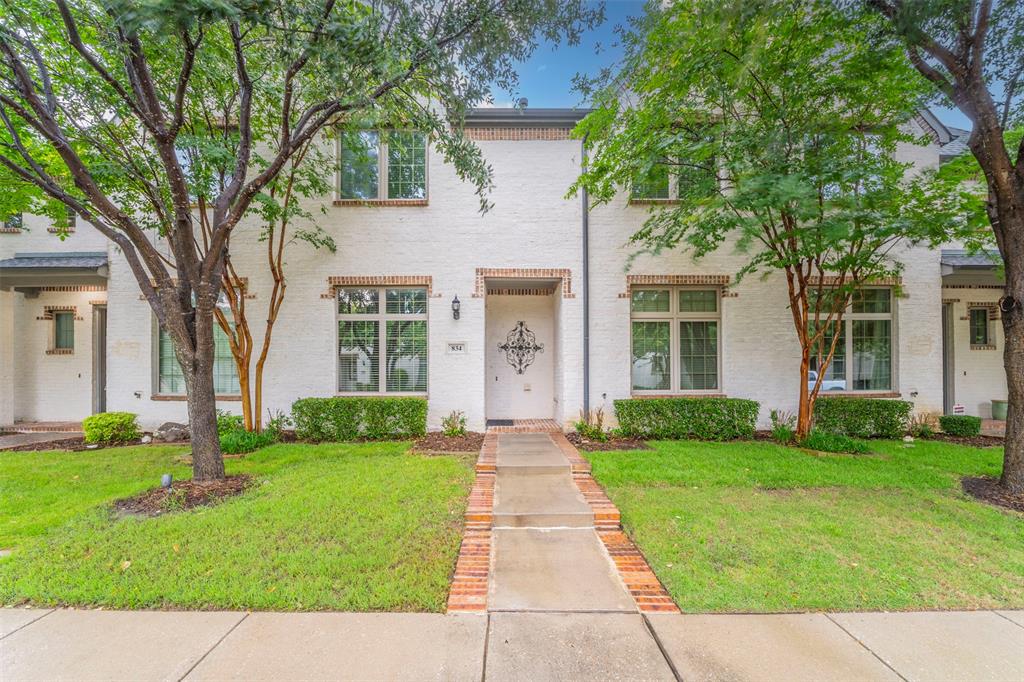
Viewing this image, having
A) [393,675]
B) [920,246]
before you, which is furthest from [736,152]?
[393,675]

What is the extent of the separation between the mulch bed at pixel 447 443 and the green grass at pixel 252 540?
32.3 inches

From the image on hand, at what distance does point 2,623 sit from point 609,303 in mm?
7390

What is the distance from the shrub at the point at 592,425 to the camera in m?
6.85

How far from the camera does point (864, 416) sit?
280 inches

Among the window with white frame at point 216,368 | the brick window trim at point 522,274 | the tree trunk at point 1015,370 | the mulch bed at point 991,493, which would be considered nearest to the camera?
the mulch bed at point 991,493

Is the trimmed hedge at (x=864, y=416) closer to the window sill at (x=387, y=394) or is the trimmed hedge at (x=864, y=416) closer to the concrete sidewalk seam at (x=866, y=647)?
the concrete sidewalk seam at (x=866, y=647)

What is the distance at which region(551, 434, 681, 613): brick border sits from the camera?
2.64 meters

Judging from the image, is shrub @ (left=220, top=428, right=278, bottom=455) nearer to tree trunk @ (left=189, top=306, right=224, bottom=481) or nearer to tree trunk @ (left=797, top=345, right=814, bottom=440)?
tree trunk @ (left=189, top=306, right=224, bottom=481)

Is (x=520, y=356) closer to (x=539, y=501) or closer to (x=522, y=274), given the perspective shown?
(x=522, y=274)

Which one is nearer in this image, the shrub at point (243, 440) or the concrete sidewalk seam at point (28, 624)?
the concrete sidewalk seam at point (28, 624)

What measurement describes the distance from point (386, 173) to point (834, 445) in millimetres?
8902

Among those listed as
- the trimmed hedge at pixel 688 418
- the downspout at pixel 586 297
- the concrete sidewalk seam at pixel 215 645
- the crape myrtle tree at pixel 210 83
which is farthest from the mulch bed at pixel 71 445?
the trimmed hedge at pixel 688 418

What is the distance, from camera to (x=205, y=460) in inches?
185

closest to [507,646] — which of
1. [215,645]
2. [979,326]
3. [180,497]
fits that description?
[215,645]
